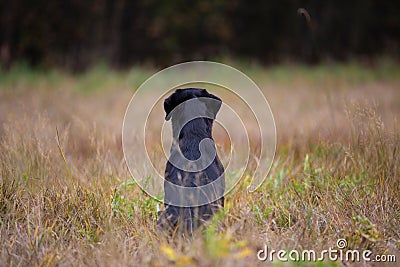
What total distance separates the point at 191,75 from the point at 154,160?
23.3ft

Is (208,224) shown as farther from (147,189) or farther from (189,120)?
(147,189)

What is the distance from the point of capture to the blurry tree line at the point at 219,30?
1538 cm

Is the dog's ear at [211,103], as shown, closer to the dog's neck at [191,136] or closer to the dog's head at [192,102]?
the dog's head at [192,102]

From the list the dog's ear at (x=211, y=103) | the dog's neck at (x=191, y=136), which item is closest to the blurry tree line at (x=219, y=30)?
the dog's ear at (x=211, y=103)

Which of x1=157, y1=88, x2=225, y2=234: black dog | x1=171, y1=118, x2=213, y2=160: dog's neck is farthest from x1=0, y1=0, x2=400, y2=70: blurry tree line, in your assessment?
x1=171, y1=118, x2=213, y2=160: dog's neck

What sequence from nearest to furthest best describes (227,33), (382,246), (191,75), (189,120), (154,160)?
(382,246)
(189,120)
(154,160)
(191,75)
(227,33)

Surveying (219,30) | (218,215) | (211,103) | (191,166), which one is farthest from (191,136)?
(219,30)

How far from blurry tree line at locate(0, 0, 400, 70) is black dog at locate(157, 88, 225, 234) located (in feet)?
38.7

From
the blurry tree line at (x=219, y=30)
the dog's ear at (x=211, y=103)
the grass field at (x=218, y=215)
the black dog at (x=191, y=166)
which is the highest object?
the blurry tree line at (x=219, y=30)

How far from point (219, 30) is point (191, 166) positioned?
44.5 feet

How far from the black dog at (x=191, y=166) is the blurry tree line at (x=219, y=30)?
38.7 ft

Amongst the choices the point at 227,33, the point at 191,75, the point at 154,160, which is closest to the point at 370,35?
the point at 227,33

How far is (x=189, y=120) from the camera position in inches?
137

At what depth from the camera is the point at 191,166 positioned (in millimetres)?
3221
